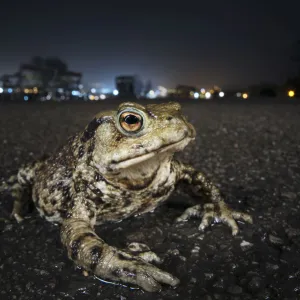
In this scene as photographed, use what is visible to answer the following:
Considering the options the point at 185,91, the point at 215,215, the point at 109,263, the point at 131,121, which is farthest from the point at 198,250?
the point at 185,91

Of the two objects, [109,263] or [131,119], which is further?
[131,119]

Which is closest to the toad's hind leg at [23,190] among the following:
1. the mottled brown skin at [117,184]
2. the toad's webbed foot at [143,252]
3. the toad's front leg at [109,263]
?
the mottled brown skin at [117,184]

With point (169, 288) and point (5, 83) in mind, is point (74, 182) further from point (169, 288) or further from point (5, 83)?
point (5, 83)

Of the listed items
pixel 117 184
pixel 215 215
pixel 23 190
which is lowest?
pixel 215 215

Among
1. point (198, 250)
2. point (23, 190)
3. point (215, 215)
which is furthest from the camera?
point (23, 190)

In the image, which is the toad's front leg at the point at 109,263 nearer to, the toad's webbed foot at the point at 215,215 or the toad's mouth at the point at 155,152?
the toad's mouth at the point at 155,152

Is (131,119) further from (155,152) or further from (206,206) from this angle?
(206,206)

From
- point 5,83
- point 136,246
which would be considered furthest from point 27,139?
point 5,83
